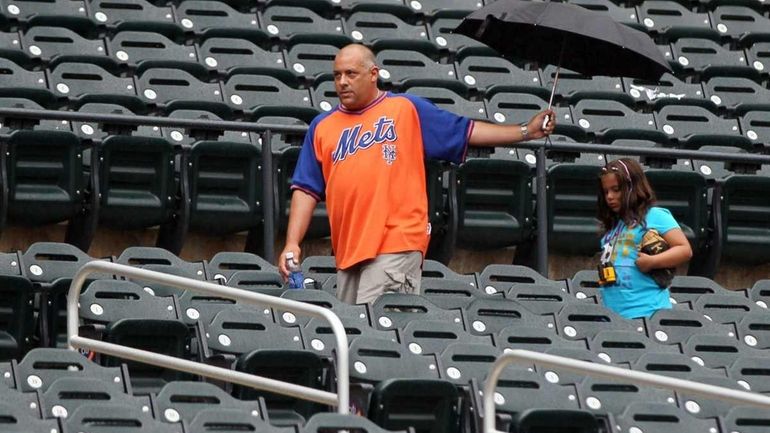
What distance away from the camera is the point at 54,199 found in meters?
8.78

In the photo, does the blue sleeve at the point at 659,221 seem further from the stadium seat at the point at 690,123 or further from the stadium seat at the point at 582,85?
the stadium seat at the point at 582,85

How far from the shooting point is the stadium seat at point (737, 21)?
42.3 ft

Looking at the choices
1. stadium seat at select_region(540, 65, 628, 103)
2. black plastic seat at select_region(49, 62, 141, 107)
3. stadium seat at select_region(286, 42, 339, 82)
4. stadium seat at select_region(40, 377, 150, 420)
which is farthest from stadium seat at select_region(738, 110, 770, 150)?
stadium seat at select_region(40, 377, 150, 420)

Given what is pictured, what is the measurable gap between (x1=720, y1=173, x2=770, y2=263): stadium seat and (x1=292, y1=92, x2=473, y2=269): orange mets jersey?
245 cm

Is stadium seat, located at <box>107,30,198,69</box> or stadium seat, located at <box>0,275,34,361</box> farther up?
stadium seat, located at <box>107,30,198,69</box>

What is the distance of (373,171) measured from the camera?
25.5 ft

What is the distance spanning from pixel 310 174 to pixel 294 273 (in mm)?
508

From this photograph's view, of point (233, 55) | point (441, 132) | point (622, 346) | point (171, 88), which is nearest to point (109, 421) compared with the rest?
point (441, 132)

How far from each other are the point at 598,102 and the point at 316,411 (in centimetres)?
440

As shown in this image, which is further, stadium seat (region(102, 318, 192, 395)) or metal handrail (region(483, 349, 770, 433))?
stadium seat (region(102, 318, 192, 395))

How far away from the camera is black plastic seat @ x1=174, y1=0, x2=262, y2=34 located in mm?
11422

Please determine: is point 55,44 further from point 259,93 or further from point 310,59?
point 310,59

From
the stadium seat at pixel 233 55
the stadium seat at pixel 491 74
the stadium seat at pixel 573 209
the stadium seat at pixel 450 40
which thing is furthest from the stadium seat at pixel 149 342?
the stadium seat at pixel 450 40

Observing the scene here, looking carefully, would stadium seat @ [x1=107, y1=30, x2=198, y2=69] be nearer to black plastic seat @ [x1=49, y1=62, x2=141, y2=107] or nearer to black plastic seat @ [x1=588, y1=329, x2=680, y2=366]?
black plastic seat @ [x1=49, y1=62, x2=141, y2=107]
